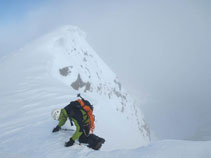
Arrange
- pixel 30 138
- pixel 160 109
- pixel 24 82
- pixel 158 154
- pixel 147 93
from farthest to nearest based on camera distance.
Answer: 1. pixel 147 93
2. pixel 160 109
3. pixel 24 82
4. pixel 30 138
5. pixel 158 154

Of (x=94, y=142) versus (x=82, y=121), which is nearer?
(x=82, y=121)

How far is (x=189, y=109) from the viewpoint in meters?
114

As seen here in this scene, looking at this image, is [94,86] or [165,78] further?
[165,78]

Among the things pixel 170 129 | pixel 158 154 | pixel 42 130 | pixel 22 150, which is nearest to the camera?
pixel 158 154

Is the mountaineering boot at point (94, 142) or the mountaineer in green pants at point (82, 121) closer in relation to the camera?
the mountaineer in green pants at point (82, 121)

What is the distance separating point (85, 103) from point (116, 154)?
6.09 ft

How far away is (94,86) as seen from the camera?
38500 millimetres

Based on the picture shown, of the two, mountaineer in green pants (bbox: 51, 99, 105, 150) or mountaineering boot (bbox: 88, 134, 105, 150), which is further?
mountaineering boot (bbox: 88, 134, 105, 150)

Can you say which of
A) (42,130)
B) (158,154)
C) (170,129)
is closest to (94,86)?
(42,130)

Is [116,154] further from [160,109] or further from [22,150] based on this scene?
[160,109]

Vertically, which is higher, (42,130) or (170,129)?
(170,129)

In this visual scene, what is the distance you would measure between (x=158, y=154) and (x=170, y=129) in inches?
3408

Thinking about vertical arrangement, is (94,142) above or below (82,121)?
below

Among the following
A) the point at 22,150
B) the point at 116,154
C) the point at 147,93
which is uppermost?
the point at 147,93
